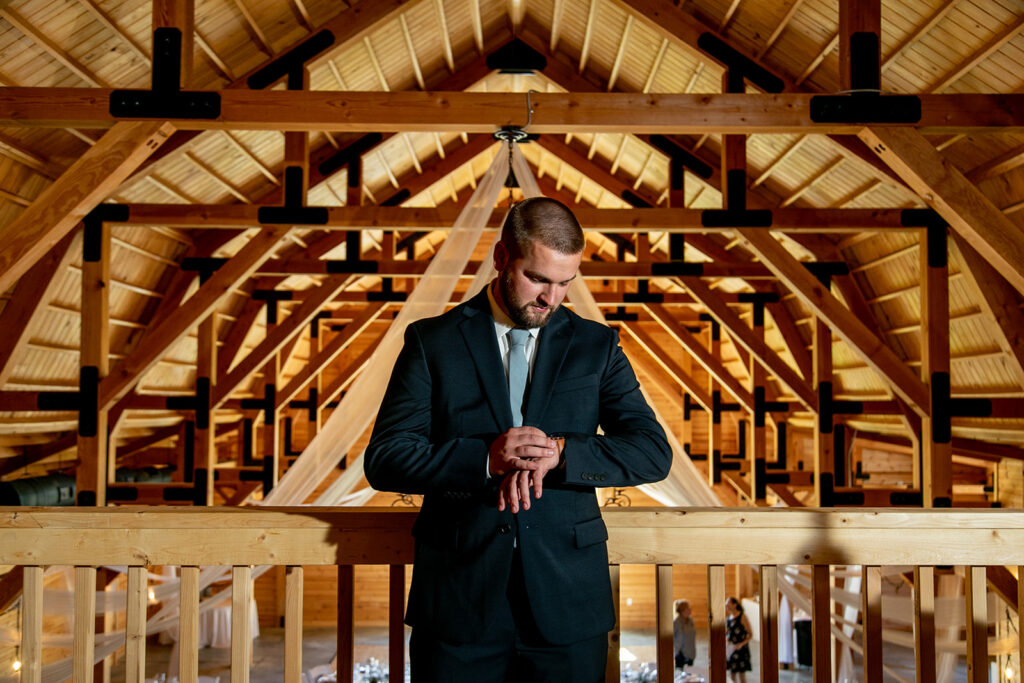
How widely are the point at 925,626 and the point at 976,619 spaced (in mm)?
157

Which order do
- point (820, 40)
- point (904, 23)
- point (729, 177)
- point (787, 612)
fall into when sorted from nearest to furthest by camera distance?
point (904, 23) < point (820, 40) < point (729, 177) < point (787, 612)

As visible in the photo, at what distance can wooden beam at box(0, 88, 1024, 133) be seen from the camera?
4.51 m

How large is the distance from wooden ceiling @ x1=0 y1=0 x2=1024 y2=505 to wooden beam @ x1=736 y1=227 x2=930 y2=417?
18 millimetres

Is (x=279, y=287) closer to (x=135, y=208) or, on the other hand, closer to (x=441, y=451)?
(x=135, y=208)

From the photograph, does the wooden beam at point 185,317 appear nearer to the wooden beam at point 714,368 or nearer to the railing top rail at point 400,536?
the railing top rail at point 400,536

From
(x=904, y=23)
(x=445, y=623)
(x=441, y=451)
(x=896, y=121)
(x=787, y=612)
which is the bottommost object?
(x=787, y=612)

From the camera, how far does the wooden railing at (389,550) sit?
6.97ft

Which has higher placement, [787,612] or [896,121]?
[896,121]

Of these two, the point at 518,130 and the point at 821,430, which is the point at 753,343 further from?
the point at 518,130

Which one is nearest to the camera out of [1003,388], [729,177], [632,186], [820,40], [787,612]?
[820,40]

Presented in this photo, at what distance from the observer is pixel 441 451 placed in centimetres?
164

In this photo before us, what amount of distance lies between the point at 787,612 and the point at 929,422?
6.98 m

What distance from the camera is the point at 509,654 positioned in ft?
5.57

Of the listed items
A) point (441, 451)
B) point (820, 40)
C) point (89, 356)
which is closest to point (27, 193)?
point (89, 356)
